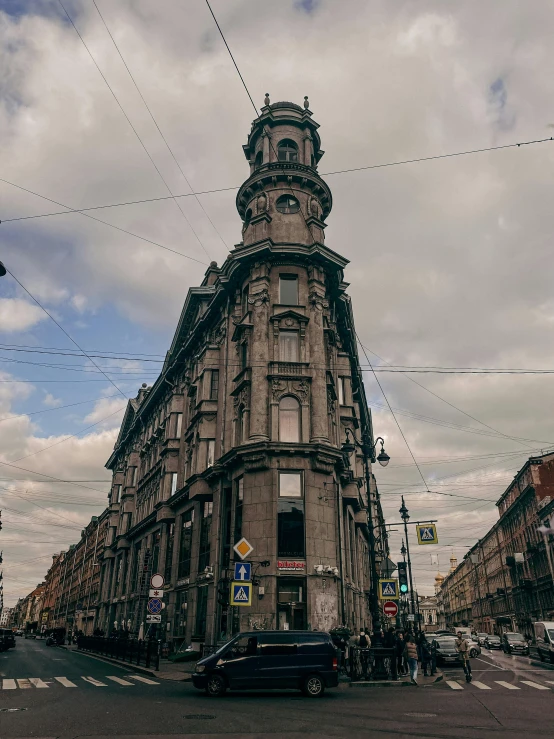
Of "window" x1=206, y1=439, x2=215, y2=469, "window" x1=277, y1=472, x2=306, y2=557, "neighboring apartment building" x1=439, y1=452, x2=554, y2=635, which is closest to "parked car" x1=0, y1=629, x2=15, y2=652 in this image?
"window" x1=206, y1=439, x2=215, y2=469

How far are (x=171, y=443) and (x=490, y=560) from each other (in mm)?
88073

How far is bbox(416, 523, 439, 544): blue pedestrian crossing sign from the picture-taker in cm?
3281

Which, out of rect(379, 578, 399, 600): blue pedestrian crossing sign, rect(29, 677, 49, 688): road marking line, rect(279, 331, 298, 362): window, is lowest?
rect(29, 677, 49, 688): road marking line

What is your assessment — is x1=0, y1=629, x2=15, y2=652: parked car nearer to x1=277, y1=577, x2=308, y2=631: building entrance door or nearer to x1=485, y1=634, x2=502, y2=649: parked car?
x1=277, y1=577, x2=308, y2=631: building entrance door

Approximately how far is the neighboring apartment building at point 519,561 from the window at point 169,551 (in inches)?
1801

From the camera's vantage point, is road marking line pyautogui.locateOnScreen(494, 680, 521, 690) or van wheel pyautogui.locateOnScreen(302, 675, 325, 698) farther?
road marking line pyautogui.locateOnScreen(494, 680, 521, 690)

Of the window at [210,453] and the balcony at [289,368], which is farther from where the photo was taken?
the window at [210,453]

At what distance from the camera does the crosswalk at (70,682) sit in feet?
59.1

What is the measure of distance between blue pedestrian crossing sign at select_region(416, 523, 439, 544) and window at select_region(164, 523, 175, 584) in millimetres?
18640

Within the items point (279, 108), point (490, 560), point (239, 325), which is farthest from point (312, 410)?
A: point (490, 560)

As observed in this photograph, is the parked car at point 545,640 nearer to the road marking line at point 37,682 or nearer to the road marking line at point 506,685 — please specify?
the road marking line at point 506,685

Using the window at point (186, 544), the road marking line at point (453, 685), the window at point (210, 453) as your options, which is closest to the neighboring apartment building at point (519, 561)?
the window at point (186, 544)

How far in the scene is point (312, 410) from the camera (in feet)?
104

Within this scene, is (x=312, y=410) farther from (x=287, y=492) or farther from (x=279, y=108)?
(x=279, y=108)
